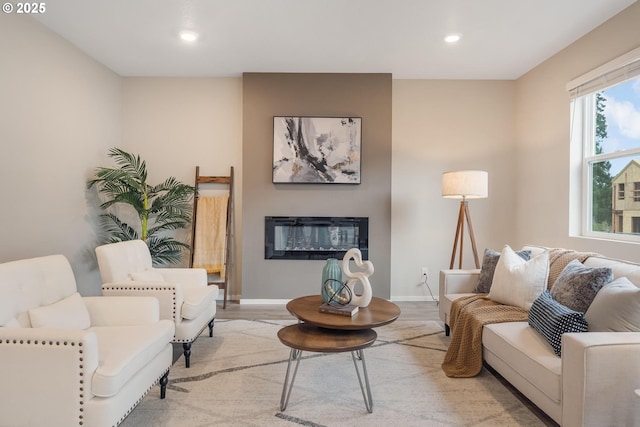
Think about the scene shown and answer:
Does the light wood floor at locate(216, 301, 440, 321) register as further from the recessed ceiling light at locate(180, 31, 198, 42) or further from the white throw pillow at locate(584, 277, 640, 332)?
the recessed ceiling light at locate(180, 31, 198, 42)

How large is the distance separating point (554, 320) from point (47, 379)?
8.07 feet

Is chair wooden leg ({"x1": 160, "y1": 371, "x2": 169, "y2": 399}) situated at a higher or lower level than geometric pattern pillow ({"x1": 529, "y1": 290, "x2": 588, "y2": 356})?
lower

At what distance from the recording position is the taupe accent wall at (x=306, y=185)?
14.2 feet

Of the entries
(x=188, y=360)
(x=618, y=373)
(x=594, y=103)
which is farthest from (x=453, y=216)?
(x=188, y=360)

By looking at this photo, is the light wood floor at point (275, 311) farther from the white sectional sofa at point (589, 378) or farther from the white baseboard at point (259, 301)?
the white sectional sofa at point (589, 378)

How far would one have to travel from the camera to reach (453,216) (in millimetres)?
4512

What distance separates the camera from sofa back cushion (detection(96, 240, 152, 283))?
106 inches

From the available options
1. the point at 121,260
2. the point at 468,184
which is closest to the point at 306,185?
the point at 468,184

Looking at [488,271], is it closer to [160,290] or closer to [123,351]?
[160,290]

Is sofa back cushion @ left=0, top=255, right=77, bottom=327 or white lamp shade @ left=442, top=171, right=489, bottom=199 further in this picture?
white lamp shade @ left=442, top=171, right=489, bottom=199

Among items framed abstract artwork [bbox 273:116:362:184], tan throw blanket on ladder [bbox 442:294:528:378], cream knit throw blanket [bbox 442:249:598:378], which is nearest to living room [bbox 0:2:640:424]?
framed abstract artwork [bbox 273:116:362:184]

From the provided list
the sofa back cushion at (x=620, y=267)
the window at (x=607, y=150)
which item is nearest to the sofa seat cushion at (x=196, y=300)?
the sofa back cushion at (x=620, y=267)

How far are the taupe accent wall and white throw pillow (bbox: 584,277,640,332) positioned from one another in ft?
8.51

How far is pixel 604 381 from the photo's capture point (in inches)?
61.6
